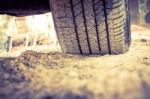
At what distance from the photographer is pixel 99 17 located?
214 cm

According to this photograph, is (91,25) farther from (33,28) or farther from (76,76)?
(33,28)

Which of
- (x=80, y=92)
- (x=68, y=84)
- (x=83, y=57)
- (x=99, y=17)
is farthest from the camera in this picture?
(x=83, y=57)


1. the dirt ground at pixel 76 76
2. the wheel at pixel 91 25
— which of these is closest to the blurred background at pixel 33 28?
the wheel at pixel 91 25

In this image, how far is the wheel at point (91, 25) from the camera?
2.10 metres

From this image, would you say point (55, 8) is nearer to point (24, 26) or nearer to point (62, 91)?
point (62, 91)

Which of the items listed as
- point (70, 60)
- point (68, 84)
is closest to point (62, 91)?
point (68, 84)

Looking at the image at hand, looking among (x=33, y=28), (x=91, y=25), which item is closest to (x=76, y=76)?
(x=91, y=25)

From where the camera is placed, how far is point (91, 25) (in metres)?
2.20

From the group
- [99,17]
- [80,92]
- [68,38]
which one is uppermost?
[99,17]

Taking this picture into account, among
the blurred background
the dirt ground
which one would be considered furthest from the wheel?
the blurred background

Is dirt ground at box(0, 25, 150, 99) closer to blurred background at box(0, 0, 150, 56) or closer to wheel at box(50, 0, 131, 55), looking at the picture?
wheel at box(50, 0, 131, 55)

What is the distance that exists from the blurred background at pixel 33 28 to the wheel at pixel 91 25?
249cm

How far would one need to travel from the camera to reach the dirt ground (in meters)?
1.42

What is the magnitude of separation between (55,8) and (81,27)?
26cm
